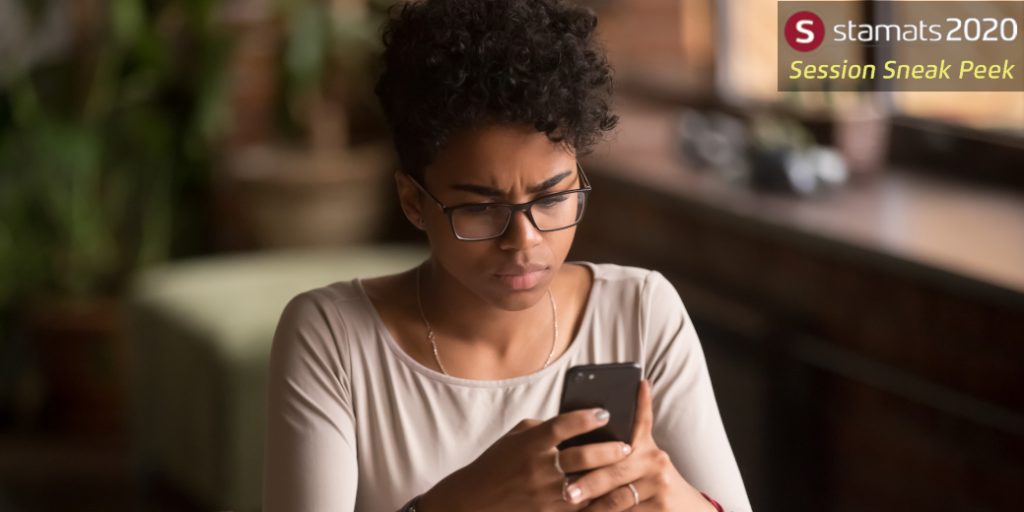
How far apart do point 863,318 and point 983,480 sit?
1.21 ft

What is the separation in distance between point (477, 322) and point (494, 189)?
0.20 meters

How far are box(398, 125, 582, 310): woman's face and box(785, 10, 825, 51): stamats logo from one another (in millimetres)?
1442

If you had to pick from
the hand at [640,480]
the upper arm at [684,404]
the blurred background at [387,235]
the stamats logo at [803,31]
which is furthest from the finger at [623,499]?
the stamats logo at [803,31]

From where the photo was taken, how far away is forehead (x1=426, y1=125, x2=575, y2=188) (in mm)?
1270

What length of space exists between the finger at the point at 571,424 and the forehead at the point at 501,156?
23 cm

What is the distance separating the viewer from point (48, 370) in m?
3.98

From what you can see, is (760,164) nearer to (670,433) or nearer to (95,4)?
(670,433)

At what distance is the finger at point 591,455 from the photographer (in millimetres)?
1214

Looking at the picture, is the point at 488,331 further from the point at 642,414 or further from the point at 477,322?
the point at 642,414

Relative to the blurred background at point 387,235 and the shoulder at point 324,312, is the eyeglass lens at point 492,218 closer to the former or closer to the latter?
the shoulder at point 324,312

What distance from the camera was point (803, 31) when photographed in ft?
8.76

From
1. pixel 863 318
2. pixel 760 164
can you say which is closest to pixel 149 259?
pixel 760 164

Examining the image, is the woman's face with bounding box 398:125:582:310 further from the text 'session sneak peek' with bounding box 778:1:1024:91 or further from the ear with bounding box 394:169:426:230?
the text 'session sneak peek' with bounding box 778:1:1024:91

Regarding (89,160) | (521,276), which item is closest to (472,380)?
(521,276)
